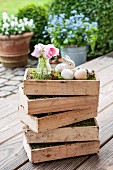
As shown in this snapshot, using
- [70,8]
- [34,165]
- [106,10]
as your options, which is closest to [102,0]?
[106,10]

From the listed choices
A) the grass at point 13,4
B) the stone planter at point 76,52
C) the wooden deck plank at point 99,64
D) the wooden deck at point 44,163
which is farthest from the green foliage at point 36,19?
the wooden deck at point 44,163

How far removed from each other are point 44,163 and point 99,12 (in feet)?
9.75

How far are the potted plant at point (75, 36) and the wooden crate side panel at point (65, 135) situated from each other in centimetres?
247

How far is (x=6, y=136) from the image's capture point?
1916mm

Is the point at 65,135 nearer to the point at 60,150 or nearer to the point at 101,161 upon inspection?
the point at 60,150

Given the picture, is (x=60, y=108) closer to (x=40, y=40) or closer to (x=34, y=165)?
(x=34, y=165)

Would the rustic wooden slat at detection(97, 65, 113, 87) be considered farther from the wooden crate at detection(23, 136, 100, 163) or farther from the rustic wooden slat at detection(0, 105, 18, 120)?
the wooden crate at detection(23, 136, 100, 163)

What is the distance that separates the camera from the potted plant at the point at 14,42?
4.31 meters

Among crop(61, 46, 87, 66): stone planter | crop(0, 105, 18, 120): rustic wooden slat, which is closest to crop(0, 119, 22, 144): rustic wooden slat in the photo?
crop(0, 105, 18, 120): rustic wooden slat

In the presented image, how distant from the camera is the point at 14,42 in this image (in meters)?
4.32

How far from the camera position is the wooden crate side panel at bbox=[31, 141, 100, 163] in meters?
1.60

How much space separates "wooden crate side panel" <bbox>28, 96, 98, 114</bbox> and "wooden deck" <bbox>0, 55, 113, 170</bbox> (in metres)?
0.26

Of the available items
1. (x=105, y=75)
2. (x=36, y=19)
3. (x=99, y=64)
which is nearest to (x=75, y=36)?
(x=99, y=64)

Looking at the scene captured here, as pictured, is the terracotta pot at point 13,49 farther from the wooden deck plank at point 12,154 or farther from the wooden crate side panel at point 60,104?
the wooden crate side panel at point 60,104
